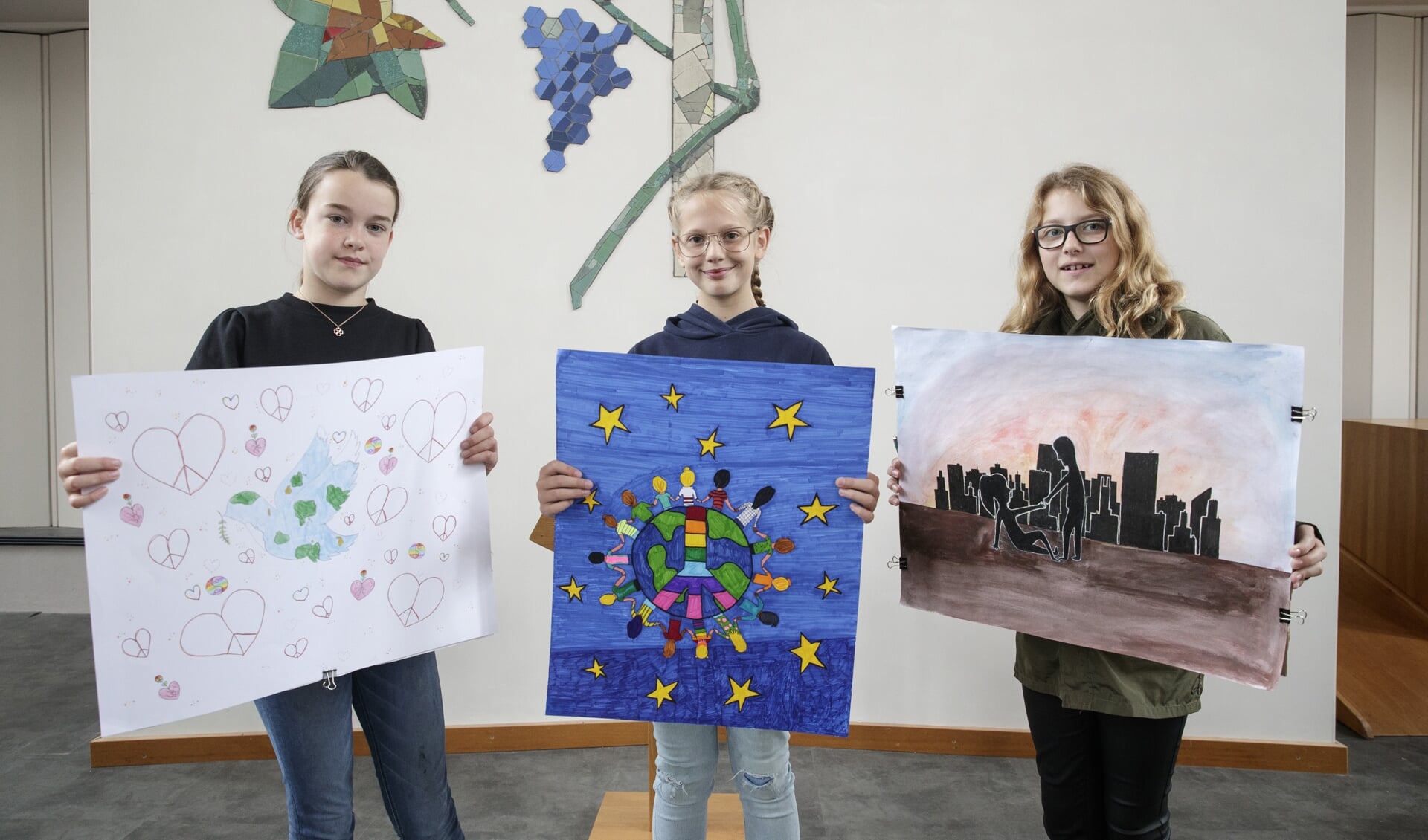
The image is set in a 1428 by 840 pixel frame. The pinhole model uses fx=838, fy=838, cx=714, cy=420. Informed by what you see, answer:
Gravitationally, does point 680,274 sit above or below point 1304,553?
above

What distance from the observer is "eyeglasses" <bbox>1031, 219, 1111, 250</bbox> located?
4.45 feet

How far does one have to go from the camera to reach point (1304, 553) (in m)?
1.25

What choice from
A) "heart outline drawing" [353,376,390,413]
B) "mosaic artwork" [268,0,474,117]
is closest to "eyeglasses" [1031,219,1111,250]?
"heart outline drawing" [353,376,390,413]

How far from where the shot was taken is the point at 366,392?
4.22ft

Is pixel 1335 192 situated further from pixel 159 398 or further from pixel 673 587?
pixel 159 398

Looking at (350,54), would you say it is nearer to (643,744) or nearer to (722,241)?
(722,241)

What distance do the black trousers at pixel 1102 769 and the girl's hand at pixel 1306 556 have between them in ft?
0.92

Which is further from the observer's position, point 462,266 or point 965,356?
point 462,266

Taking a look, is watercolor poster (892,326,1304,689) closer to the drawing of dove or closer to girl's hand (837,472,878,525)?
girl's hand (837,472,878,525)

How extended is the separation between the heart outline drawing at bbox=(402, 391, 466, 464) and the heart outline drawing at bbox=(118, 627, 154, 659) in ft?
1.45

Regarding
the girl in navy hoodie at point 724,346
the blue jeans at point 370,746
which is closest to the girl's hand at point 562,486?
the girl in navy hoodie at point 724,346

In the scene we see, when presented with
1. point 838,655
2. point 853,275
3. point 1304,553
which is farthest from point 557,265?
point 1304,553

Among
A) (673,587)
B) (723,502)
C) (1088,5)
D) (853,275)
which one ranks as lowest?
(673,587)

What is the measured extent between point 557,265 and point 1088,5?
1741mm
